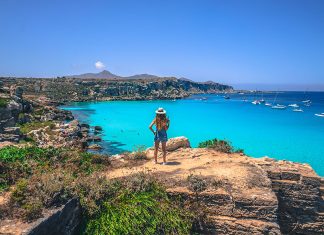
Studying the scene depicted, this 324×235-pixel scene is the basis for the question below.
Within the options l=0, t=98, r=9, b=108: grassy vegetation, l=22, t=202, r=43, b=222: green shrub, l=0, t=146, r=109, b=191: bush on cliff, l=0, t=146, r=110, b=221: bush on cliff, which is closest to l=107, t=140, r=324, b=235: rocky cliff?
l=0, t=146, r=109, b=191: bush on cliff

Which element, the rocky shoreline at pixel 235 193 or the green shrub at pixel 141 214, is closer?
the green shrub at pixel 141 214

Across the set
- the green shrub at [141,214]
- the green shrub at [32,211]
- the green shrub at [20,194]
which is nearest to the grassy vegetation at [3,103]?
the green shrub at [20,194]

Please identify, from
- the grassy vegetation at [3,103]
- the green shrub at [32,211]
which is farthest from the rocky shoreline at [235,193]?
the grassy vegetation at [3,103]

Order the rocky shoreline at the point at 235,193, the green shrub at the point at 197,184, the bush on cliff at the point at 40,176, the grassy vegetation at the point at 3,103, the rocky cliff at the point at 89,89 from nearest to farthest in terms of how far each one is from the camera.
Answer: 1. the bush on cliff at the point at 40,176
2. the rocky shoreline at the point at 235,193
3. the green shrub at the point at 197,184
4. the grassy vegetation at the point at 3,103
5. the rocky cliff at the point at 89,89

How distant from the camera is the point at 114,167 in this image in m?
13.0

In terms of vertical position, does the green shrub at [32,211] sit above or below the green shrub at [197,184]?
above

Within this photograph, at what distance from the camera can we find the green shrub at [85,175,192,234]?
29.0ft

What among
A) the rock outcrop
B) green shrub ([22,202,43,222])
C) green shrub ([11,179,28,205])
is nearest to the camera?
green shrub ([22,202,43,222])

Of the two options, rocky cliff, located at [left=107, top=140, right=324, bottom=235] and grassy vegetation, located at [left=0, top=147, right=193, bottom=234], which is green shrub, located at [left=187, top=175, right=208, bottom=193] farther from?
grassy vegetation, located at [left=0, top=147, right=193, bottom=234]

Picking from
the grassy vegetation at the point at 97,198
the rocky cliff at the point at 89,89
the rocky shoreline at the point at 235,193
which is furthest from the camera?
the rocky cliff at the point at 89,89

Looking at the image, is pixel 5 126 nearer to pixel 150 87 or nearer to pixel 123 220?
pixel 123 220

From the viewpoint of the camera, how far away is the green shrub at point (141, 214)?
8.84 metres

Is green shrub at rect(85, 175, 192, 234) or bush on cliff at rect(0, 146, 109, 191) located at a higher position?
bush on cliff at rect(0, 146, 109, 191)

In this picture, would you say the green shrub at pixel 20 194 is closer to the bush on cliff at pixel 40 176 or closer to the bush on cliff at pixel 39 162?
the bush on cliff at pixel 40 176
